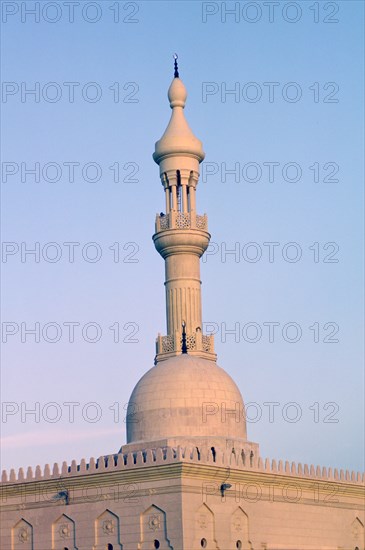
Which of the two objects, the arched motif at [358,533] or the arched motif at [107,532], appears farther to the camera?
the arched motif at [358,533]

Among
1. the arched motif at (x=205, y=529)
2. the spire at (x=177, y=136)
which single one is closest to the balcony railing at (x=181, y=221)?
the spire at (x=177, y=136)

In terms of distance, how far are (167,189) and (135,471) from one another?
1670 cm

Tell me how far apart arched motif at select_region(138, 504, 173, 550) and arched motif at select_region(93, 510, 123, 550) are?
1.22 meters

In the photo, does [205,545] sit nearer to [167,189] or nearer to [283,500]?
[283,500]

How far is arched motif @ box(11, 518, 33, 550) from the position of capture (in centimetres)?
5203

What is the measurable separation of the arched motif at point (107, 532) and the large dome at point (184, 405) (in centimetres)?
437

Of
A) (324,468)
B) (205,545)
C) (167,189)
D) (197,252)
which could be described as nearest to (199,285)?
(197,252)

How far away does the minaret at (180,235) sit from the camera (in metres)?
57.2

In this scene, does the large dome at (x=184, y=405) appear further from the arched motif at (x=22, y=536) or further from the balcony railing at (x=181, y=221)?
the balcony railing at (x=181, y=221)

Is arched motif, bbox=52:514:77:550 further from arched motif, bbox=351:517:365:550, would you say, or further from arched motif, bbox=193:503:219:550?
arched motif, bbox=351:517:365:550

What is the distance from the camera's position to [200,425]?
5250cm

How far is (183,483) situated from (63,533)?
6.67m

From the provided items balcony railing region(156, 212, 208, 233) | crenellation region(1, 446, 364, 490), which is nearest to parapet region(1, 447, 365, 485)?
crenellation region(1, 446, 364, 490)

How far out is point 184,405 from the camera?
52594mm
